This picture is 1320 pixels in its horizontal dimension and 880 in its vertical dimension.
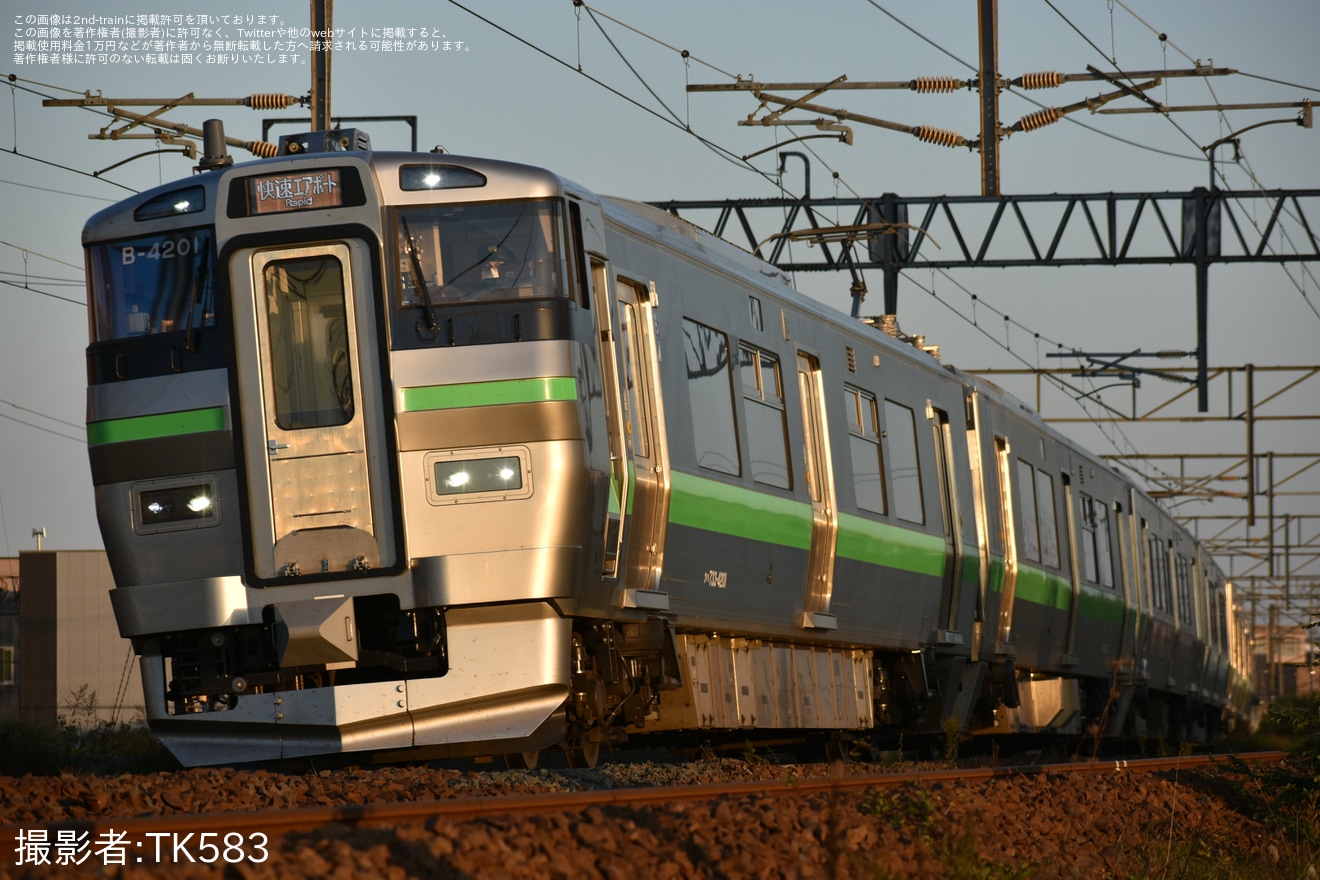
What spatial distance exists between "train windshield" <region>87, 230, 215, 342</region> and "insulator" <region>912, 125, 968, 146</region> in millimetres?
13673

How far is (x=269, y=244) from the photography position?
912cm

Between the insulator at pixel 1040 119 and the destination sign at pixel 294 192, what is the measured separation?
45.3ft

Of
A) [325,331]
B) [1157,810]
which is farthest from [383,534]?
[1157,810]

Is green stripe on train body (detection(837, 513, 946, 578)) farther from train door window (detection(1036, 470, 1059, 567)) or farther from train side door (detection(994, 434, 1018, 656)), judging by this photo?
train door window (detection(1036, 470, 1059, 567))

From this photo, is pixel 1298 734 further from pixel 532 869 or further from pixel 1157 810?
pixel 532 869

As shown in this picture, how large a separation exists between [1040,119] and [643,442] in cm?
1299

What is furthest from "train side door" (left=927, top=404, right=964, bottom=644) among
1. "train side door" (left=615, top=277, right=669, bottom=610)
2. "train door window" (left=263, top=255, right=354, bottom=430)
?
"train door window" (left=263, top=255, right=354, bottom=430)

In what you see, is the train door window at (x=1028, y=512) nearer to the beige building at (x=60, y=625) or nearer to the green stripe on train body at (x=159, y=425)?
the green stripe on train body at (x=159, y=425)

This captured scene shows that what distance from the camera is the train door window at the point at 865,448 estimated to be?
12883 millimetres

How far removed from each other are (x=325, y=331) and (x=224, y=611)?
5.09 ft

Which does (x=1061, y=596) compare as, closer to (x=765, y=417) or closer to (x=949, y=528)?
(x=949, y=528)

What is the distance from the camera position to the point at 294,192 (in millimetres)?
9195

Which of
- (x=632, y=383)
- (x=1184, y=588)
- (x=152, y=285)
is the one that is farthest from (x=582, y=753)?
(x=1184, y=588)

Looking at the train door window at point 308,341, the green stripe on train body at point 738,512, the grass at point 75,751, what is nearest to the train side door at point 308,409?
the train door window at point 308,341
